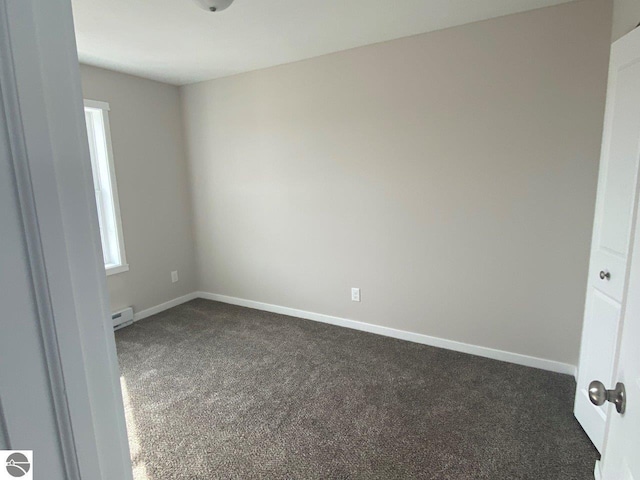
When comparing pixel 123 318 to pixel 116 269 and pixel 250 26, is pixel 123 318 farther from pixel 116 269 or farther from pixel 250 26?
pixel 250 26

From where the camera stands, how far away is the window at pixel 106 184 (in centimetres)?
332

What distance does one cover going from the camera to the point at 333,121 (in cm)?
319

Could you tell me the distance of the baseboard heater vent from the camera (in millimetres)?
3549

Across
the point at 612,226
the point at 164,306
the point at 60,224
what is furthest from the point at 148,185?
the point at 612,226

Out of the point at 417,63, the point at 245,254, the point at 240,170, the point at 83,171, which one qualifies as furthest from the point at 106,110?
the point at 83,171

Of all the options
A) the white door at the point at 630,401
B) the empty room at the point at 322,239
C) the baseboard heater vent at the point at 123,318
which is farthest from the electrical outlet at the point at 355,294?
the white door at the point at 630,401

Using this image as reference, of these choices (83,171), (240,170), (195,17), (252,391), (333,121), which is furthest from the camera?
(240,170)

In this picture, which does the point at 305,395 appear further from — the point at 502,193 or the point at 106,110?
the point at 106,110

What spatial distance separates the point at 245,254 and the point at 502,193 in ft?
8.80

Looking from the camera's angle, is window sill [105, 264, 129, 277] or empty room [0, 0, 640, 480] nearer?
empty room [0, 0, 640, 480]
